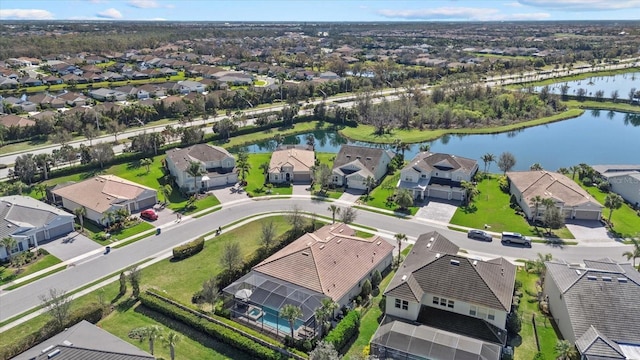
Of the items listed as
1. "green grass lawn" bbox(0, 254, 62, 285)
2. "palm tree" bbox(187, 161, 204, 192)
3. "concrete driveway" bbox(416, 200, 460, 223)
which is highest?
"palm tree" bbox(187, 161, 204, 192)

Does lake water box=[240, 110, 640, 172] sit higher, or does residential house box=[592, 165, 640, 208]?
residential house box=[592, 165, 640, 208]

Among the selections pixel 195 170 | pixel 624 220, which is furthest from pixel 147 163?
pixel 624 220

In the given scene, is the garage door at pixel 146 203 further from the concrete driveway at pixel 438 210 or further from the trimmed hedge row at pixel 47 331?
the concrete driveway at pixel 438 210

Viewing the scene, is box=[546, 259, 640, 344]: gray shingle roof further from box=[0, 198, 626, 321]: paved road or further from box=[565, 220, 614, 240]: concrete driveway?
box=[565, 220, 614, 240]: concrete driveway

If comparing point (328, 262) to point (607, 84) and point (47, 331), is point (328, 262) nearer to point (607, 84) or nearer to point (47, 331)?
point (47, 331)

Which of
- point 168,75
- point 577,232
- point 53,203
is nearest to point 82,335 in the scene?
point 53,203

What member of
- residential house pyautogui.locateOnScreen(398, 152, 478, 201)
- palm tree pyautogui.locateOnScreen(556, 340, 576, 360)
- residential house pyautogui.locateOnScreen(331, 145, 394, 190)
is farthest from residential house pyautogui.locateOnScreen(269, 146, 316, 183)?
palm tree pyautogui.locateOnScreen(556, 340, 576, 360)

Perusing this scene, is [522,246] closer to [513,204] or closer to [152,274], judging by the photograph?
[513,204]
